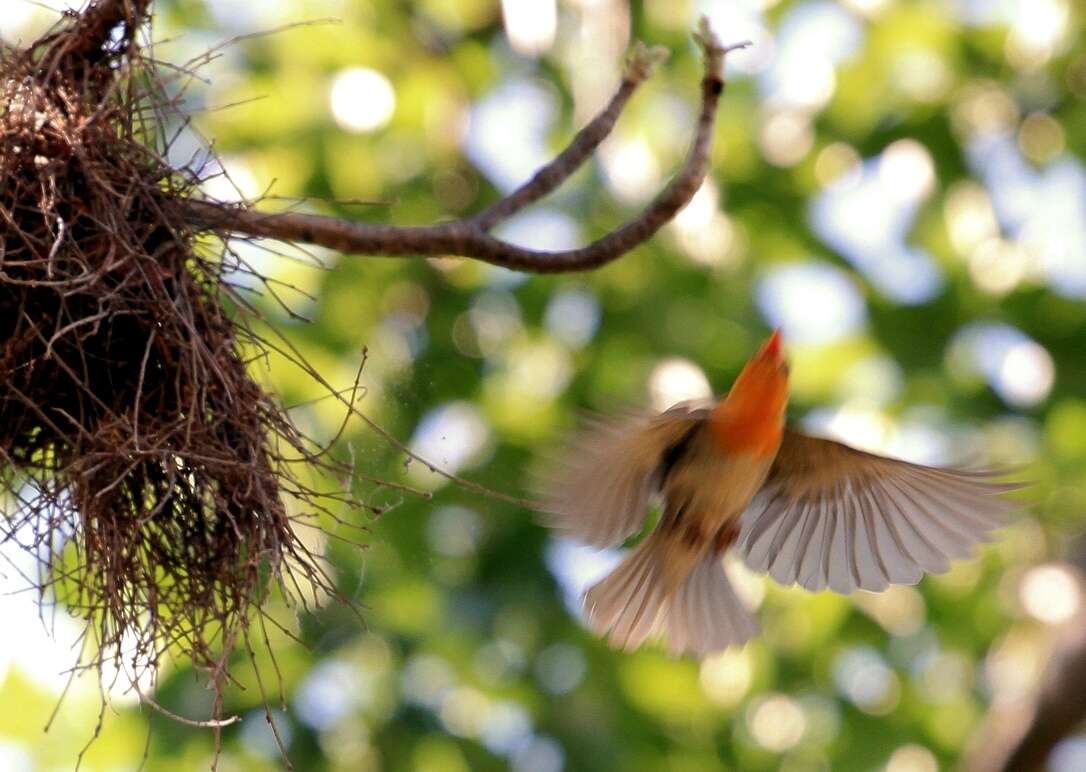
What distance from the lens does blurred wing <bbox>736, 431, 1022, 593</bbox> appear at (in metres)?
3.84

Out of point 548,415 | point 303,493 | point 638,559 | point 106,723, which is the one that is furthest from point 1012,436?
point 303,493

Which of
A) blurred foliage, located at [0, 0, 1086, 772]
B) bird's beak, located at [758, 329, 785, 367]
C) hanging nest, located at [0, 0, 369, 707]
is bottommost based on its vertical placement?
blurred foliage, located at [0, 0, 1086, 772]

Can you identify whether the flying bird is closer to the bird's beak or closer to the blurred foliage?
the bird's beak

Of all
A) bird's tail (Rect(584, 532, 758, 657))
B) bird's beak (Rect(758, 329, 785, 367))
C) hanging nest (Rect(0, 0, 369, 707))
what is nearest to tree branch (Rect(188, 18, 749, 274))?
hanging nest (Rect(0, 0, 369, 707))

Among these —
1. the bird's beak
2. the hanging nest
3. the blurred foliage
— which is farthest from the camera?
the blurred foliage

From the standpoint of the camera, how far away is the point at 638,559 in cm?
412

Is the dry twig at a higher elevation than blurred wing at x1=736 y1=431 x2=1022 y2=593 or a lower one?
higher

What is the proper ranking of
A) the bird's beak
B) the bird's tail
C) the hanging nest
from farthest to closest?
the bird's tail < the bird's beak < the hanging nest

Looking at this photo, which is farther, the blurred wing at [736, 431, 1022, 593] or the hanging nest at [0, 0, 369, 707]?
the blurred wing at [736, 431, 1022, 593]

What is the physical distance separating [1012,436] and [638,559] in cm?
248

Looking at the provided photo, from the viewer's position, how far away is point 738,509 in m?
3.98

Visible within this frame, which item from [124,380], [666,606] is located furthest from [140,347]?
[666,606]

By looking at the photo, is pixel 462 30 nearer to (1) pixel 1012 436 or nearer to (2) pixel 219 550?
(1) pixel 1012 436

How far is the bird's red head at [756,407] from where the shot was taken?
3.75 m
